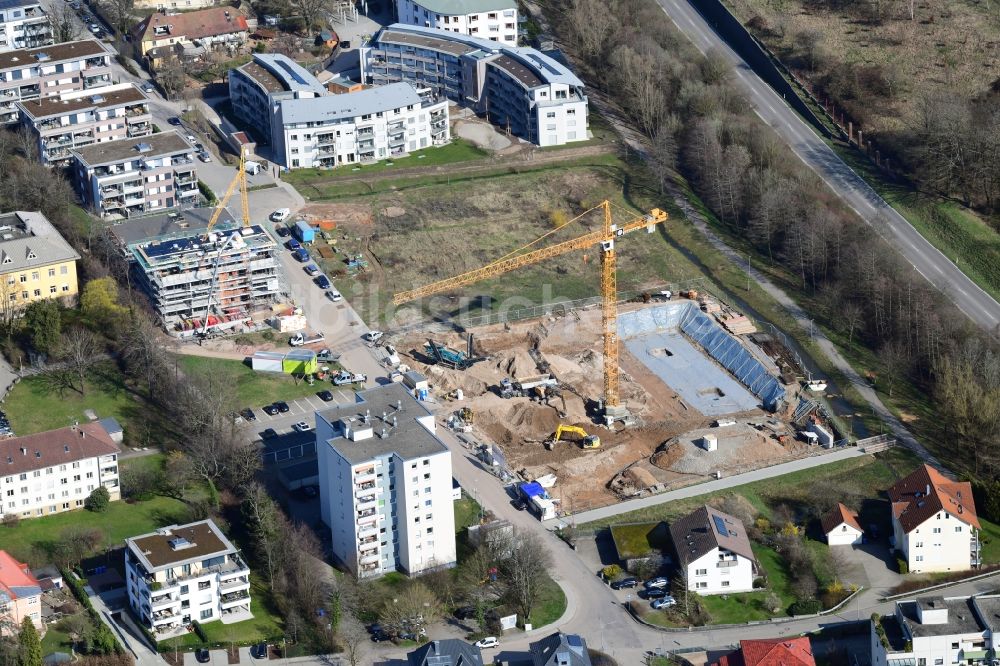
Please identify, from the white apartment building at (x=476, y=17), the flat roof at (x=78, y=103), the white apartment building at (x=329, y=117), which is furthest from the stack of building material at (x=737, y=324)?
the flat roof at (x=78, y=103)

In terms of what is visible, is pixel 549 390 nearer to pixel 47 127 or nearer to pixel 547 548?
pixel 547 548

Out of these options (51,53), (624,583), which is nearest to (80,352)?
(624,583)

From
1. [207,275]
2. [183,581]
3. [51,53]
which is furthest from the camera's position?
[51,53]

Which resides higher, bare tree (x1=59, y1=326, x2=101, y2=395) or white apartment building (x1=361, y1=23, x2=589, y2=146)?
white apartment building (x1=361, y1=23, x2=589, y2=146)

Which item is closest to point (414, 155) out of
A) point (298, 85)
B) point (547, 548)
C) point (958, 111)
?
point (298, 85)

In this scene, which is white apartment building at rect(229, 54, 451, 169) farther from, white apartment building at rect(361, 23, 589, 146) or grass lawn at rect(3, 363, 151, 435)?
grass lawn at rect(3, 363, 151, 435)

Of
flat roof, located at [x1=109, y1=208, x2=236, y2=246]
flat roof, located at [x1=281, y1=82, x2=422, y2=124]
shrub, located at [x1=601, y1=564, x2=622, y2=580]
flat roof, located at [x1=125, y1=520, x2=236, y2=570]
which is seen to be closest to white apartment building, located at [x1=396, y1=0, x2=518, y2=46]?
flat roof, located at [x1=281, y1=82, x2=422, y2=124]

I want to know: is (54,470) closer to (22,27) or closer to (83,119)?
(83,119)
